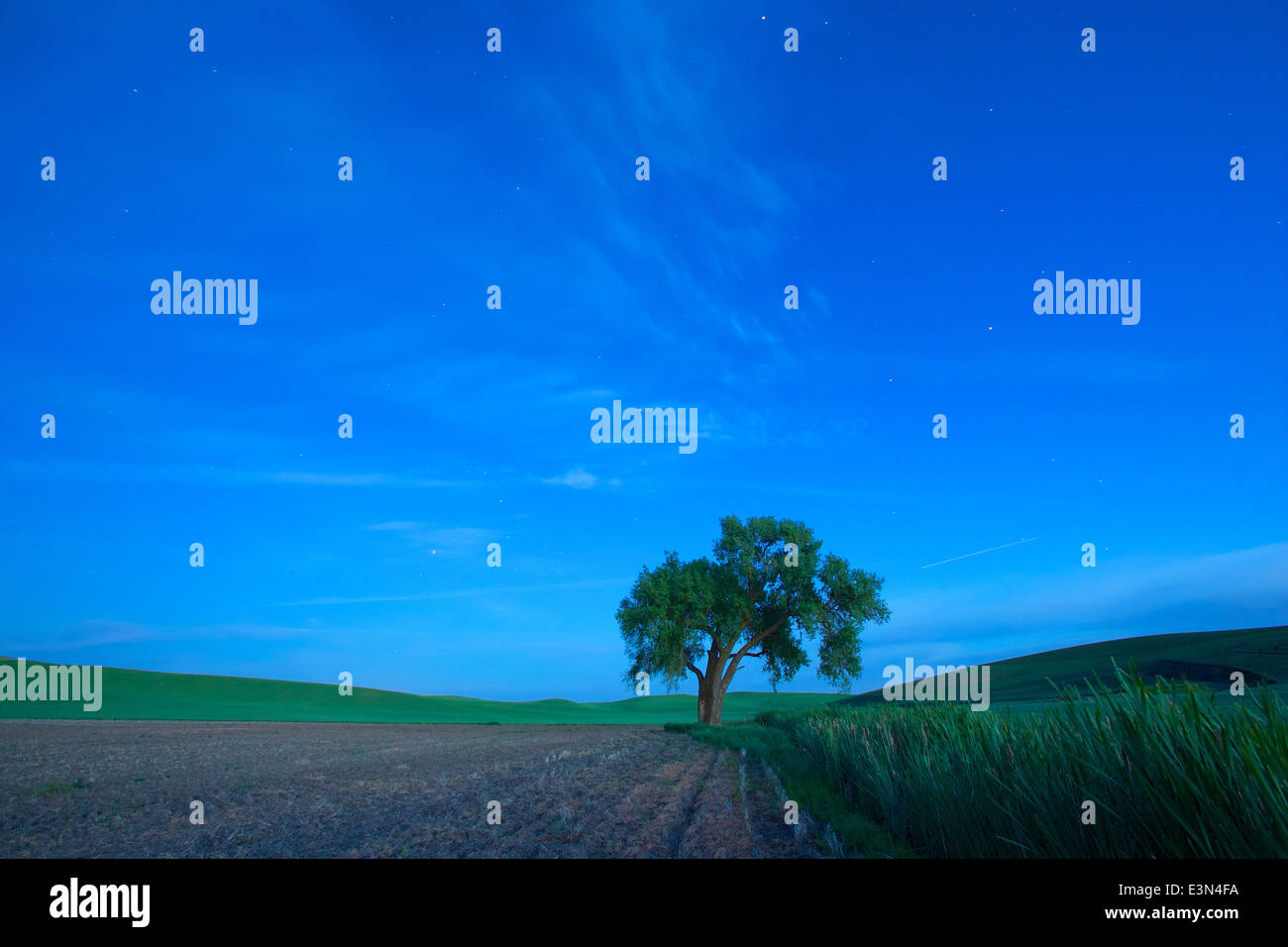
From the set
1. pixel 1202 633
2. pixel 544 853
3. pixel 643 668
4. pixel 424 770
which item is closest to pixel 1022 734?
pixel 544 853

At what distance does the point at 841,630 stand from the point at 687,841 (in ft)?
134

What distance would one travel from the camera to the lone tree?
154 ft

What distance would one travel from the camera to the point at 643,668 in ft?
158

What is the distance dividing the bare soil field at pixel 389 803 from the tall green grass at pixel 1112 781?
2191 mm

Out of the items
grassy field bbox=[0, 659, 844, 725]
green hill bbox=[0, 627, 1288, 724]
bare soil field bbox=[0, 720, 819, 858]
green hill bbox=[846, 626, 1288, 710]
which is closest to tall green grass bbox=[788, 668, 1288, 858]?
green hill bbox=[846, 626, 1288, 710]

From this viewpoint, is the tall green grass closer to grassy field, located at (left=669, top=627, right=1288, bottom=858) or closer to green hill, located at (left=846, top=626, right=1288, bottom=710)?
grassy field, located at (left=669, top=627, right=1288, bottom=858)

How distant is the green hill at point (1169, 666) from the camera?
59.5ft

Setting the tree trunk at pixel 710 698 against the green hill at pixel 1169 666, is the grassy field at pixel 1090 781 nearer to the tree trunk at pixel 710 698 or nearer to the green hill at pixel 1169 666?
the green hill at pixel 1169 666

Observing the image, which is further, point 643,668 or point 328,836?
point 643,668

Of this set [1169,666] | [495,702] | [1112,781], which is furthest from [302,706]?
[1112,781]

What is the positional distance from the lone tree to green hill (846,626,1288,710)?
10.2 meters

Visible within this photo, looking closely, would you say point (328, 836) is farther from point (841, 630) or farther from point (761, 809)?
point (841, 630)

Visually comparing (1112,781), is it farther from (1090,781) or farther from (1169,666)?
(1169,666)
